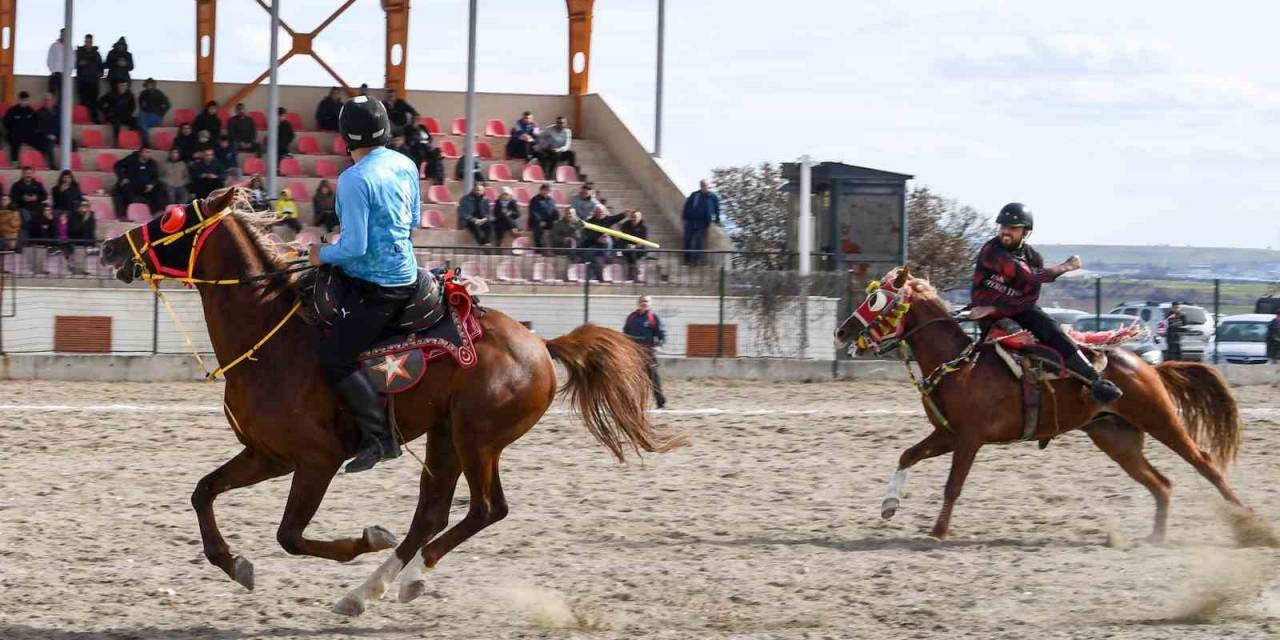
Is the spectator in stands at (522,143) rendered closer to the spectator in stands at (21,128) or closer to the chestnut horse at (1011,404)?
the spectator in stands at (21,128)

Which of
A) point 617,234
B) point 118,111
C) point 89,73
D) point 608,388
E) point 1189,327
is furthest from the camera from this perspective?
point 89,73

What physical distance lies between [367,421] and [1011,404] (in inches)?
177

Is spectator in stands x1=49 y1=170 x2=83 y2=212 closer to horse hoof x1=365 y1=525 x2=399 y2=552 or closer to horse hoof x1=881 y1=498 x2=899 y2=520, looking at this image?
horse hoof x1=881 y1=498 x2=899 y2=520

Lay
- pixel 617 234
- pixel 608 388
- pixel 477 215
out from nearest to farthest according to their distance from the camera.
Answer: pixel 608 388 → pixel 617 234 → pixel 477 215

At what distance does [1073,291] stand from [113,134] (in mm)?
13706

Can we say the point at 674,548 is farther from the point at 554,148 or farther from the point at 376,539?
the point at 554,148

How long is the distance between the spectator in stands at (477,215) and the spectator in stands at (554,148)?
10.2ft

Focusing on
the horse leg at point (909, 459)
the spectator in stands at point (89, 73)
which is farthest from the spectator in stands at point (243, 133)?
the horse leg at point (909, 459)

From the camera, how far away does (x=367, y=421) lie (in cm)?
706

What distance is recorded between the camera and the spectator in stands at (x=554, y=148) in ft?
81.2

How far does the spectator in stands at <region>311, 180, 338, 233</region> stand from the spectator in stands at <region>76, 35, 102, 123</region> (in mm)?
4440

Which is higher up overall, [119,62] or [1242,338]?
[119,62]

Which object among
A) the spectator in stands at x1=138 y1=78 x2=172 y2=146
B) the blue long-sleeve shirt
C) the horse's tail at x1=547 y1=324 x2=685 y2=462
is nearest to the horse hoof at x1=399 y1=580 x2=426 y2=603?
the horse's tail at x1=547 y1=324 x2=685 y2=462

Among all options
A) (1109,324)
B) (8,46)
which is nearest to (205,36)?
(8,46)
